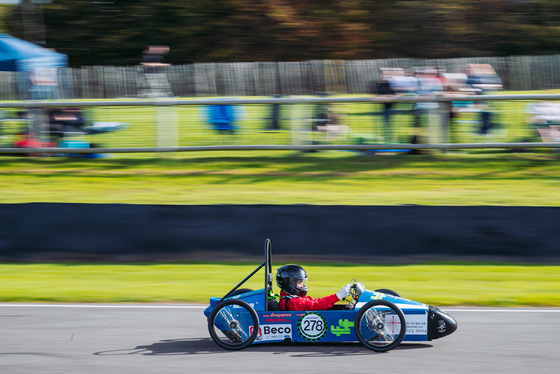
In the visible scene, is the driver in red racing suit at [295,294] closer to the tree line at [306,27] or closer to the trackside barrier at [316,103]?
the trackside barrier at [316,103]

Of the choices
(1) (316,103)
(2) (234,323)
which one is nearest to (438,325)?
(2) (234,323)

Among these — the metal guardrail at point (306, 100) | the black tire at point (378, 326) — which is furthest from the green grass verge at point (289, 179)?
the black tire at point (378, 326)

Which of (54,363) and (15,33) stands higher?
(15,33)

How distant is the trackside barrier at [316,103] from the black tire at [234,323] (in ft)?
22.9

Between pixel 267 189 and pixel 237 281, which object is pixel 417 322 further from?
pixel 267 189

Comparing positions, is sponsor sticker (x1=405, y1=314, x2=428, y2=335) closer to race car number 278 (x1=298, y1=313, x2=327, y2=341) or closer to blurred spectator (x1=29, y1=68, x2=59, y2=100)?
race car number 278 (x1=298, y1=313, x2=327, y2=341)

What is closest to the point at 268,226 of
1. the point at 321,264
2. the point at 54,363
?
the point at 321,264

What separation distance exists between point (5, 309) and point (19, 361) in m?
1.84

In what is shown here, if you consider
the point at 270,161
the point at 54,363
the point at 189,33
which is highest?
the point at 189,33

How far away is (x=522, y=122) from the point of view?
40.4 feet

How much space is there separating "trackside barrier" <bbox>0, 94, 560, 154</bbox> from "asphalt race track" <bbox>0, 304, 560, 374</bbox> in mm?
5589

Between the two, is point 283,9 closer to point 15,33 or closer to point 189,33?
point 189,33

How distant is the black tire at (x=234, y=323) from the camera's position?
5812 mm

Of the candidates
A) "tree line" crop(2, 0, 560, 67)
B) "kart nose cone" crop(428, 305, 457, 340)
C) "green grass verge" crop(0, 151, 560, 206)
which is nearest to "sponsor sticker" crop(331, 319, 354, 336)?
"kart nose cone" crop(428, 305, 457, 340)
